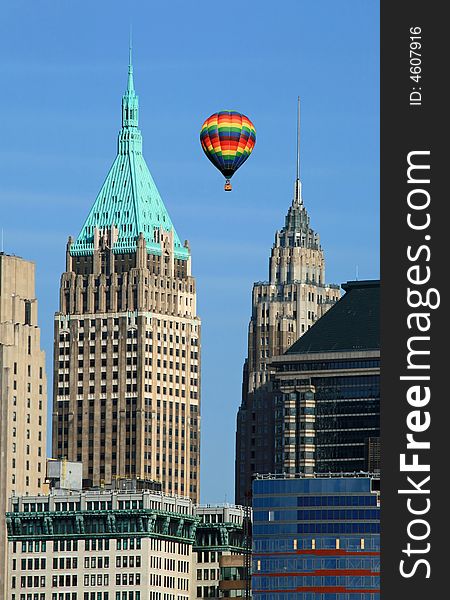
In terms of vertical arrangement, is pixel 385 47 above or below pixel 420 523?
above

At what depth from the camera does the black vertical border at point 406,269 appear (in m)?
48.6

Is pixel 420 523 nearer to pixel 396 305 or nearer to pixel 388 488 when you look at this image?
pixel 388 488

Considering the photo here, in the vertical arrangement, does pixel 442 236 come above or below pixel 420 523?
above

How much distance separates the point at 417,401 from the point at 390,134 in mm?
6204

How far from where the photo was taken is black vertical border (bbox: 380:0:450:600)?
48625mm

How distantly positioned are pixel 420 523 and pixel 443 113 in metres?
9.42

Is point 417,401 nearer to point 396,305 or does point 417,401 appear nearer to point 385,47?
point 396,305

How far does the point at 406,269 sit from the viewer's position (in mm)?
49281

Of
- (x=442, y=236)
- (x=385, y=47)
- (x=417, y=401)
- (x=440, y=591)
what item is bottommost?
(x=440, y=591)

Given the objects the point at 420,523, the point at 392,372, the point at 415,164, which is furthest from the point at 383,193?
the point at 420,523

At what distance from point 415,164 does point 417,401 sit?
546 centimetres

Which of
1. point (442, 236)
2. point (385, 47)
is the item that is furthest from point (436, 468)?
point (385, 47)

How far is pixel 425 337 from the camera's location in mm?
49062

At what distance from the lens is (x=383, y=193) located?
4959 centimetres
